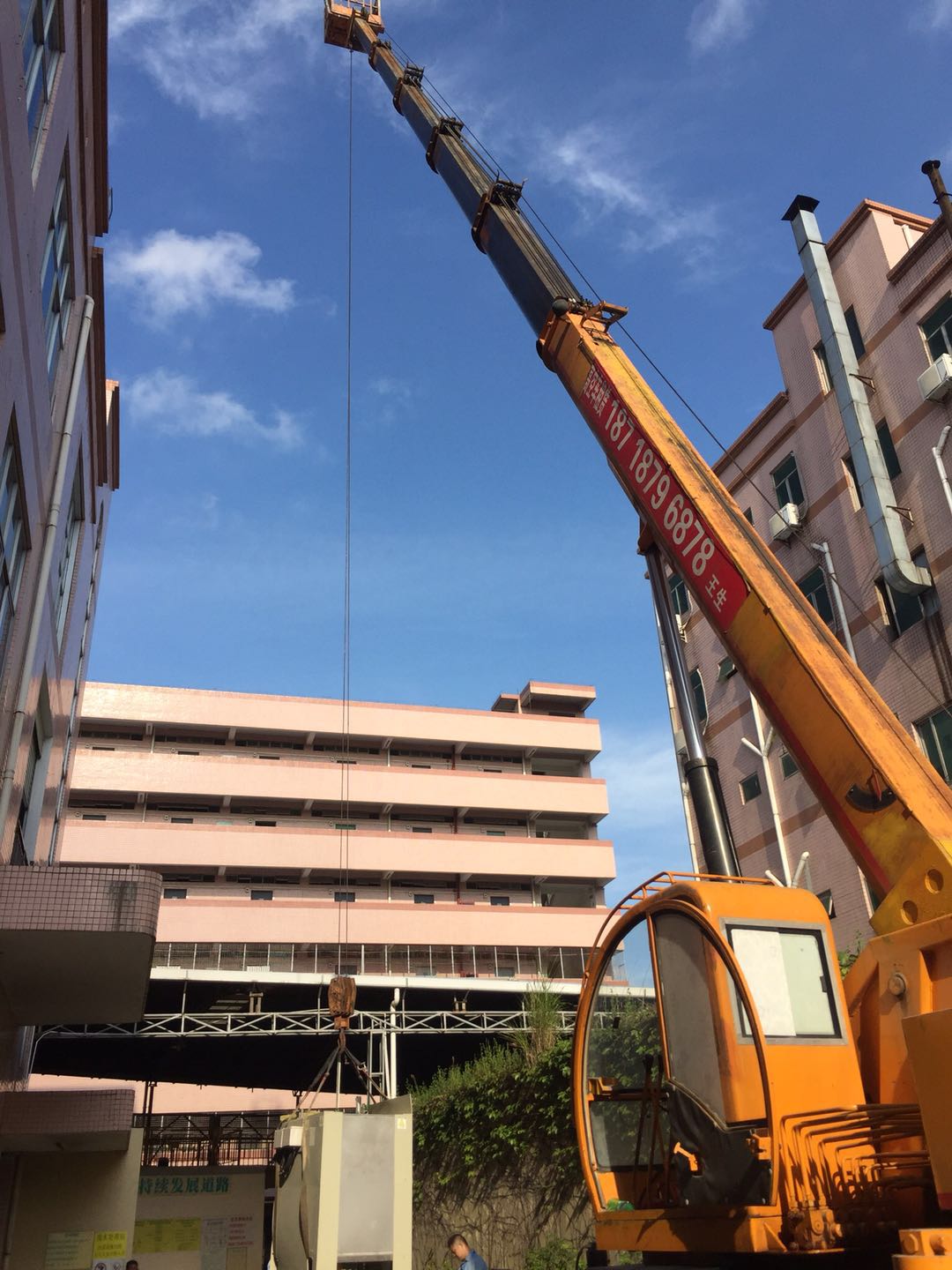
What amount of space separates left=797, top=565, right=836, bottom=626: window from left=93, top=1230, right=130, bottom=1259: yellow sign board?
16.0m

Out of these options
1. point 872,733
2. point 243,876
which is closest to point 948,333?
point 872,733

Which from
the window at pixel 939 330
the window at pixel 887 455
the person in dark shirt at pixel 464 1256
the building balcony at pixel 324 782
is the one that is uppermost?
the building balcony at pixel 324 782

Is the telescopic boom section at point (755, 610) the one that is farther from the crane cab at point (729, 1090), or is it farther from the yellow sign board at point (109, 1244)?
the yellow sign board at point (109, 1244)

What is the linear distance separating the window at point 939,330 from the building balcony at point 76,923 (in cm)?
1596

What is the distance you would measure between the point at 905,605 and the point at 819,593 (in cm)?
263

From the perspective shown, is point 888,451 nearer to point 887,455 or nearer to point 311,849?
point 887,455

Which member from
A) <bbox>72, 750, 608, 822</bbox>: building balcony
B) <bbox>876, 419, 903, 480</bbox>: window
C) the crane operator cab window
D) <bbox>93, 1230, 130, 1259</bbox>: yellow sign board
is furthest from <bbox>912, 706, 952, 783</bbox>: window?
<bbox>72, 750, 608, 822</bbox>: building balcony

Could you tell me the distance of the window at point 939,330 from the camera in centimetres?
1850

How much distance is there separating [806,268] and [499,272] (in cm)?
972

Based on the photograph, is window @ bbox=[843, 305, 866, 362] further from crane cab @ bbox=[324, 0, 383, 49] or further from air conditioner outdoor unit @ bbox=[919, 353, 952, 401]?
crane cab @ bbox=[324, 0, 383, 49]

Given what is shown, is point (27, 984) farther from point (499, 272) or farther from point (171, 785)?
point (171, 785)

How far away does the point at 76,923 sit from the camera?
30.7 feet

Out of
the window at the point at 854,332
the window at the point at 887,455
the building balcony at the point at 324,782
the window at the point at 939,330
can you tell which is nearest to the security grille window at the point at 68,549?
the window at the point at 887,455

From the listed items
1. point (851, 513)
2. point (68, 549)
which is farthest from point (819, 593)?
point (68, 549)
